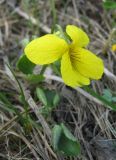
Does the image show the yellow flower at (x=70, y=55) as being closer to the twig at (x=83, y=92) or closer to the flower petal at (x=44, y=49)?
the flower petal at (x=44, y=49)

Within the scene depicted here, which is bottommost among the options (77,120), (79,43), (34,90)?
(77,120)

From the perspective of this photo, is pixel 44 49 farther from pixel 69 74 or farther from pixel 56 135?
pixel 56 135

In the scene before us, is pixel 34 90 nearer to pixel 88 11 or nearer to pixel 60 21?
pixel 60 21

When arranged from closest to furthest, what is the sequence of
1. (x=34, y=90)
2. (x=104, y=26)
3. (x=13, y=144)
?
(x=13, y=144) < (x=34, y=90) < (x=104, y=26)

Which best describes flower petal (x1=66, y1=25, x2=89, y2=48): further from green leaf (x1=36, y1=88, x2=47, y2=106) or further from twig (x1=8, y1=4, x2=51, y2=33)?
twig (x1=8, y1=4, x2=51, y2=33)

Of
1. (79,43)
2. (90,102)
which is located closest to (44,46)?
(79,43)

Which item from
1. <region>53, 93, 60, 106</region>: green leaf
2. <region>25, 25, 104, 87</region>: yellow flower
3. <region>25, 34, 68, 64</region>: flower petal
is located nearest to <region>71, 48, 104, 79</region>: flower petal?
<region>25, 25, 104, 87</region>: yellow flower
